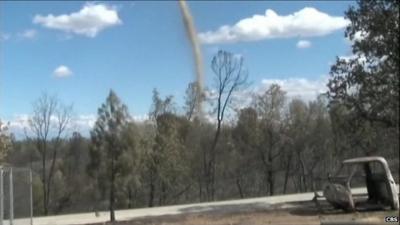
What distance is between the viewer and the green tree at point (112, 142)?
32375 mm

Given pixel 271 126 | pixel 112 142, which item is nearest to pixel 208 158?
pixel 271 126

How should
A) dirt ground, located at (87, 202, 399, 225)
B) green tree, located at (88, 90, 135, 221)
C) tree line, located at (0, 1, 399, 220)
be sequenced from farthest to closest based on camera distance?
1. tree line, located at (0, 1, 399, 220)
2. green tree, located at (88, 90, 135, 221)
3. dirt ground, located at (87, 202, 399, 225)

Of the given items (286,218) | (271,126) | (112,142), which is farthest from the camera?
(271,126)

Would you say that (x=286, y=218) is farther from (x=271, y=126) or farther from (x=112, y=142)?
(x=271, y=126)

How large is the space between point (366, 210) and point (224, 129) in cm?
4383

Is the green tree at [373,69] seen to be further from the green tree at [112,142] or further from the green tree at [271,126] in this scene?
the green tree at [271,126]

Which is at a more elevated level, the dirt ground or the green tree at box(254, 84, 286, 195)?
the green tree at box(254, 84, 286, 195)

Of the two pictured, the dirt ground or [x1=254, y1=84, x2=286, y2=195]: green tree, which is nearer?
the dirt ground

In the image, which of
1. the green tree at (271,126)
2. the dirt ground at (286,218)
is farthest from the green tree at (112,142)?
the green tree at (271,126)

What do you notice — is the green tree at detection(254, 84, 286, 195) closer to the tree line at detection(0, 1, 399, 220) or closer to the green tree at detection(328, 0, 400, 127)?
the tree line at detection(0, 1, 399, 220)

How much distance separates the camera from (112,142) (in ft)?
106

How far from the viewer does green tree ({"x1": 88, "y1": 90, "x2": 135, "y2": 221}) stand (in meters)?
32.4

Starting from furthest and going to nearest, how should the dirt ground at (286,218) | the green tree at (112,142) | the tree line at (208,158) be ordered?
the tree line at (208,158), the green tree at (112,142), the dirt ground at (286,218)

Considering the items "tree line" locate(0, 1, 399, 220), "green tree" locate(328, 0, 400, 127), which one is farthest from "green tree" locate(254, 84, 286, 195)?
"green tree" locate(328, 0, 400, 127)
